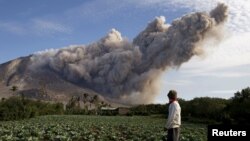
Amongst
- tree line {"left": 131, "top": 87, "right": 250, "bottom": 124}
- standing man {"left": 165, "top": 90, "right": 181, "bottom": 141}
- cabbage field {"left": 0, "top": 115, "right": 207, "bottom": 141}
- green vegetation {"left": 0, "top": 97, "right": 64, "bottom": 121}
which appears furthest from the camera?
green vegetation {"left": 0, "top": 97, "right": 64, "bottom": 121}

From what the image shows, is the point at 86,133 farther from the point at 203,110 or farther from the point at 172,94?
the point at 203,110

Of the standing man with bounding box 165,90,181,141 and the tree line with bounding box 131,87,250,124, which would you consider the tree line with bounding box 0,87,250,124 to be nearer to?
the tree line with bounding box 131,87,250,124

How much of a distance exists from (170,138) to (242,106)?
55.3 meters

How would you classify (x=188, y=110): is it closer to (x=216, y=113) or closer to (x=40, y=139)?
(x=216, y=113)

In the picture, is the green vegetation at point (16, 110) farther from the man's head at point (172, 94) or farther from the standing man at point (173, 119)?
the man's head at point (172, 94)

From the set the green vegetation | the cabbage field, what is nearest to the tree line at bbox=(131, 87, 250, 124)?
the cabbage field

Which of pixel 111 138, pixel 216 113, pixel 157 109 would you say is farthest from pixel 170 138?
pixel 157 109

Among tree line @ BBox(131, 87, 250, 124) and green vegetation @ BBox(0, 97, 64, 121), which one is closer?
tree line @ BBox(131, 87, 250, 124)

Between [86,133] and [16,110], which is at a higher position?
[16,110]

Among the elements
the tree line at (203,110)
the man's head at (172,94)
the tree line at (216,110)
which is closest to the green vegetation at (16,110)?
the tree line at (203,110)

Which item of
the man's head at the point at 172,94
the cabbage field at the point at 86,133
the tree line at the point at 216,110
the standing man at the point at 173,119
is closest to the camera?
the man's head at the point at 172,94

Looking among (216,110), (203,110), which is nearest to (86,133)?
(216,110)

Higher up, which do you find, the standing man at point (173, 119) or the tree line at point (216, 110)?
the tree line at point (216, 110)

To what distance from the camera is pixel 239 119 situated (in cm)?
6041
